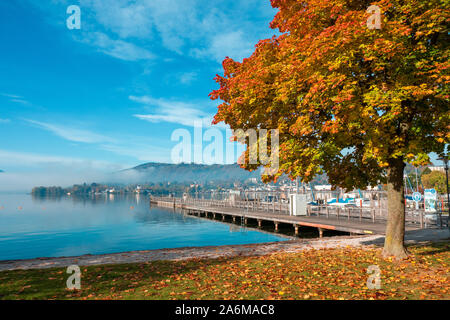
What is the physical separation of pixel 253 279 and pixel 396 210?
6.43 meters

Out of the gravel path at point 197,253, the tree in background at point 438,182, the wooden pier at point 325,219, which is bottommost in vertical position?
the wooden pier at point 325,219

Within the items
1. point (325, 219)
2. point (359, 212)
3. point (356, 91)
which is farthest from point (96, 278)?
point (359, 212)

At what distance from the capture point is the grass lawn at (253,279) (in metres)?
7.42

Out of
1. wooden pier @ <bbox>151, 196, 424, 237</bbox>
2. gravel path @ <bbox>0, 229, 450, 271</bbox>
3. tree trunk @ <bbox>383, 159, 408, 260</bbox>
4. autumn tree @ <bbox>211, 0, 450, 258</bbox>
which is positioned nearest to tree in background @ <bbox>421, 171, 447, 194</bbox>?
wooden pier @ <bbox>151, 196, 424, 237</bbox>

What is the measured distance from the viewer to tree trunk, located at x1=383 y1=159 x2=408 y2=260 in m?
11.0

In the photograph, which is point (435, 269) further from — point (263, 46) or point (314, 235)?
point (314, 235)

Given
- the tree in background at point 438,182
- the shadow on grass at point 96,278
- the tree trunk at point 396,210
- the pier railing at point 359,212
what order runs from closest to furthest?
the shadow on grass at point 96,278 → the tree trunk at point 396,210 → the pier railing at point 359,212 → the tree in background at point 438,182

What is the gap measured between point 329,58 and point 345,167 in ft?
15.6

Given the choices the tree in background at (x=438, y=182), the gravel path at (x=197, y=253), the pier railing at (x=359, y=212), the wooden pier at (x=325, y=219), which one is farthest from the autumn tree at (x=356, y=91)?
the tree in background at (x=438, y=182)

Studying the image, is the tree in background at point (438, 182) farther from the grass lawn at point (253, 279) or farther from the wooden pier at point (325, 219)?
the grass lawn at point (253, 279)

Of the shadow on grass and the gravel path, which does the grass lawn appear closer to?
the shadow on grass

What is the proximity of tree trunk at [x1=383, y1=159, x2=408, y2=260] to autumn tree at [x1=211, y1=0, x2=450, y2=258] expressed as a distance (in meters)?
0.03

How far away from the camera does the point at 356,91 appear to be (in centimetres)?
925

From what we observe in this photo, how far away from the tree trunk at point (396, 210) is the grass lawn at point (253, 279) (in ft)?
1.68
